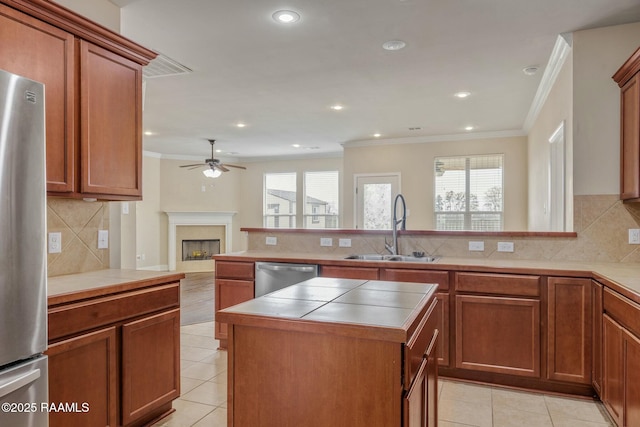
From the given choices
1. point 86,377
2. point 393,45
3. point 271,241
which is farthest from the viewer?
point 271,241

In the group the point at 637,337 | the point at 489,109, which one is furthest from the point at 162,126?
the point at 637,337

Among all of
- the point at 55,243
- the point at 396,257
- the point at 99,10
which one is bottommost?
the point at 396,257

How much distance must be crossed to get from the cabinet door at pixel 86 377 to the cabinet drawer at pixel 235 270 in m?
1.65

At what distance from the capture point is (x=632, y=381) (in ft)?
6.50

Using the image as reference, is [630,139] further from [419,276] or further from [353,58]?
[353,58]

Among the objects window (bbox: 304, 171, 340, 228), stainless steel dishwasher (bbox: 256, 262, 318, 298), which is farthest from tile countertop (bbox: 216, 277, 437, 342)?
window (bbox: 304, 171, 340, 228)

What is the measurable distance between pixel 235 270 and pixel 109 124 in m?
1.75

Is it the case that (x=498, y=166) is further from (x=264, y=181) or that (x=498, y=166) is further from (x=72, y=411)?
(x=72, y=411)

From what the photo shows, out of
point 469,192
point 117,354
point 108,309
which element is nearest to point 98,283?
point 108,309

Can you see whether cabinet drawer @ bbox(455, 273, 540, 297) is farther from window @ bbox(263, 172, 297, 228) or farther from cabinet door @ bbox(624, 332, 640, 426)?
window @ bbox(263, 172, 297, 228)

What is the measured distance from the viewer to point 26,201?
58.4 inches

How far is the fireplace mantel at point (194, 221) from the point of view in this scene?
9000 millimetres

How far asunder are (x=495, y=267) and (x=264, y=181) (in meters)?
7.39

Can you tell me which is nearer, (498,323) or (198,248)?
(498,323)
